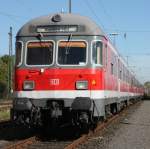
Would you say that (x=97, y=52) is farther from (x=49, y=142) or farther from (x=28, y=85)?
(x=49, y=142)

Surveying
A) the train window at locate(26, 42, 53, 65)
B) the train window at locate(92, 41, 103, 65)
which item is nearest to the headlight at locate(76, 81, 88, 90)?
the train window at locate(92, 41, 103, 65)

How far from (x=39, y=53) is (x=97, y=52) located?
1.73 m

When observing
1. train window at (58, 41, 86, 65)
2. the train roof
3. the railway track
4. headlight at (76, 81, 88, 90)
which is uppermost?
the train roof

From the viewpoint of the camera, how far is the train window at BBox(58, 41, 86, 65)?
14.3 m

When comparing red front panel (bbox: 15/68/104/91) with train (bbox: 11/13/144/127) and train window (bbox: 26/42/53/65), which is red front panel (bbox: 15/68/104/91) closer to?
train (bbox: 11/13/144/127)

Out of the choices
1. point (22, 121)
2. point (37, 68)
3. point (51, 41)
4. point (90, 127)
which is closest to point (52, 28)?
point (51, 41)

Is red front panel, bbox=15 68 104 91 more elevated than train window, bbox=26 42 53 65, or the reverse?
train window, bbox=26 42 53 65

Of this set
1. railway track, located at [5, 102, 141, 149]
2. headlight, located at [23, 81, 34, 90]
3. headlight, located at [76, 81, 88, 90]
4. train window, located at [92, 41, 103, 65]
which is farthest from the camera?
train window, located at [92, 41, 103, 65]

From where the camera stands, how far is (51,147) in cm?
1310

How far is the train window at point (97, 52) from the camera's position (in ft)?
47.2

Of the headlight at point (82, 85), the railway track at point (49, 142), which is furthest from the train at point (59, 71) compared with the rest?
the railway track at point (49, 142)

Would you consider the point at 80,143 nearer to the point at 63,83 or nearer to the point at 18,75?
the point at 63,83

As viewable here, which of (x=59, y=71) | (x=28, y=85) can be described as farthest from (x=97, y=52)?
(x=28, y=85)

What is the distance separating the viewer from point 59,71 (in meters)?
14.2
